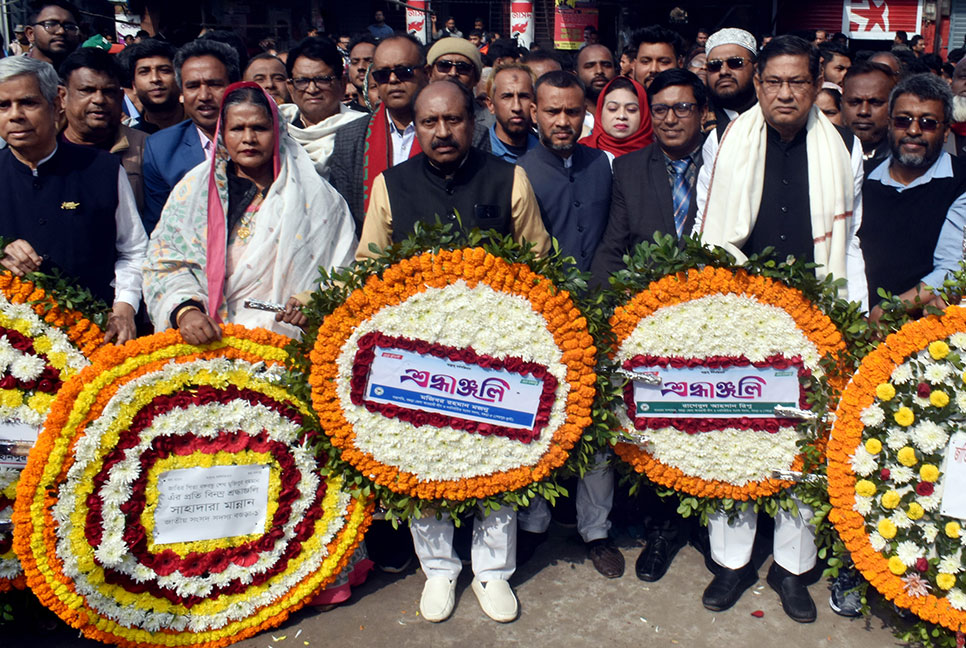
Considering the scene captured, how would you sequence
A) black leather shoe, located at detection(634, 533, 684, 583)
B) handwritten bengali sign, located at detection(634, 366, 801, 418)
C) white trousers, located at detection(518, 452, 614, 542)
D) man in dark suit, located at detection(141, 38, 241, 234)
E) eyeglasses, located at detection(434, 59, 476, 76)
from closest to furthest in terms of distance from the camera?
handwritten bengali sign, located at detection(634, 366, 801, 418) < black leather shoe, located at detection(634, 533, 684, 583) < white trousers, located at detection(518, 452, 614, 542) < man in dark suit, located at detection(141, 38, 241, 234) < eyeglasses, located at detection(434, 59, 476, 76)

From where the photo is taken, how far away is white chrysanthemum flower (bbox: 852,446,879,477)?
136 inches

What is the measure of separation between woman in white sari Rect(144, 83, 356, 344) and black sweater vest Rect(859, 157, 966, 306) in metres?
2.77

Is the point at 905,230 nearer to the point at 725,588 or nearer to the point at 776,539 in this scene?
the point at 776,539

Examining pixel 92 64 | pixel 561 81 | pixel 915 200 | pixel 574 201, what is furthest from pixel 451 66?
pixel 915 200

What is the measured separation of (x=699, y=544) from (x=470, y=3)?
1968cm

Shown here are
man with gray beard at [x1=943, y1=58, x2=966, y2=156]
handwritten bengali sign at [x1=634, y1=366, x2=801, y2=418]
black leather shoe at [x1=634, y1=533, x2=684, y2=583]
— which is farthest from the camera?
man with gray beard at [x1=943, y1=58, x2=966, y2=156]

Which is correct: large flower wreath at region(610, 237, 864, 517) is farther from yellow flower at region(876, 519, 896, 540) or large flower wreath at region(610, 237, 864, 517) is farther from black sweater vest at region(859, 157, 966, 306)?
black sweater vest at region(859, 157, 966, 306)

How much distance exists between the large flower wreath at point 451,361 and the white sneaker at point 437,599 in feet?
1.48

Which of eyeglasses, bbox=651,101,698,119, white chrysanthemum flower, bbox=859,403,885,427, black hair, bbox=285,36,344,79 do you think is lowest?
white chrysanthemum flower, bbox=859,403,885,427

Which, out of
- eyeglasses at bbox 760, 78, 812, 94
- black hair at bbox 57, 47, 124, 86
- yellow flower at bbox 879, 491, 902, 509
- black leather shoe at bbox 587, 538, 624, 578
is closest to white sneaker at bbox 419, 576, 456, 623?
black leather shoe at bbox 587, 538, 624, 578

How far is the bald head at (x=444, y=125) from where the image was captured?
392 cm

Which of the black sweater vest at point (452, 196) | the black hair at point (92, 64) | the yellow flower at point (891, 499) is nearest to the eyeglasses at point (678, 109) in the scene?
the black sweater vest at point (452, 196)

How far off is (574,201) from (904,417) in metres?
1.92

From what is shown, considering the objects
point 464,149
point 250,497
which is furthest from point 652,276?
point 250,497
